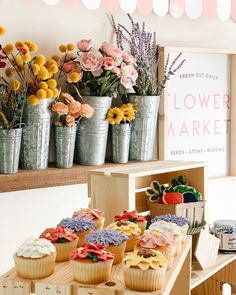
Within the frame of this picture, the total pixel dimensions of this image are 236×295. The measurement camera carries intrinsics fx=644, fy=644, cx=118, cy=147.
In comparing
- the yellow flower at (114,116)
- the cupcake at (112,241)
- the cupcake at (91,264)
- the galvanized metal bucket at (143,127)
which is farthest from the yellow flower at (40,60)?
the cupcake at (91,264)

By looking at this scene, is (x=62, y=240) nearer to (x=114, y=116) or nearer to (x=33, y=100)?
(x=33, y=100)

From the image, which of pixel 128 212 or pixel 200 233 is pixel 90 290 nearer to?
pixel 128 212

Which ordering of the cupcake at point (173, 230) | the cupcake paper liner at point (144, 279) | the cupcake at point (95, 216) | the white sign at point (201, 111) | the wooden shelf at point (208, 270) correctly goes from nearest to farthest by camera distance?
the cupcake paper liner at point (144, 279), the cupcake at point (173, 230), the cupcake at point (95, 216), the wooden shelf at point (208, 270), the white sign at point (201, 111)

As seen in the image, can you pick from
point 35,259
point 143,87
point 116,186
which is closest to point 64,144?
point 143,87

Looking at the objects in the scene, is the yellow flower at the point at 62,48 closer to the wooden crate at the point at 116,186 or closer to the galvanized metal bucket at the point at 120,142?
the galvanized metal bucket at the point at 120,142

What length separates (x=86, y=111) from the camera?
9.46 feet

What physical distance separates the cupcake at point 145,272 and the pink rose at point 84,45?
1.49 m

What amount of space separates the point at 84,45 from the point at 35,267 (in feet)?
5.12

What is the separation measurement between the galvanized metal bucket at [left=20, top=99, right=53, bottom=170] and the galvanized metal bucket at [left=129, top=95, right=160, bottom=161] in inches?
20.5

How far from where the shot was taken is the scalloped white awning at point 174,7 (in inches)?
124

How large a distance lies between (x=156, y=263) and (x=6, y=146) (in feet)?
4.17

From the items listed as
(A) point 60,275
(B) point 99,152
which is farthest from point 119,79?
(A) point 60,275

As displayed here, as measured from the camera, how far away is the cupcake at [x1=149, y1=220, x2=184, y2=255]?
6.19ft

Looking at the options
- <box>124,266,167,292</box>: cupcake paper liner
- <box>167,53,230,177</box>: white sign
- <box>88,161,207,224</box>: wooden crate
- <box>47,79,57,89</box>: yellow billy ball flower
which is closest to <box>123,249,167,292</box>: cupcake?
<box>124,266,167,292</box>: cupcake paper liner
